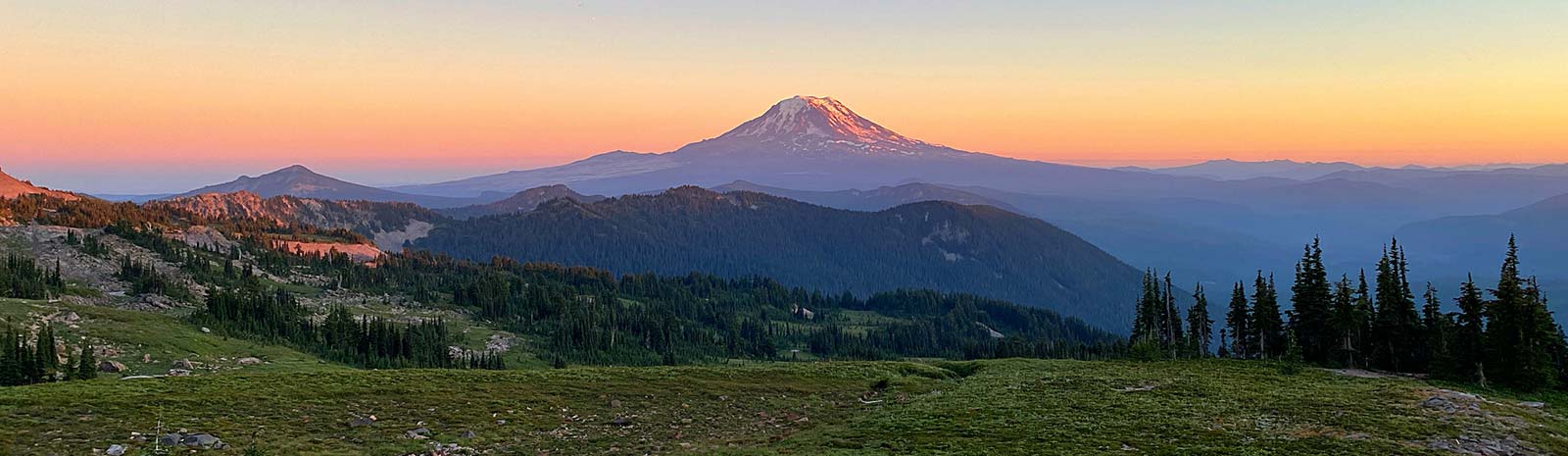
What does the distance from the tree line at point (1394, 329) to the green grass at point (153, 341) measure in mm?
92732

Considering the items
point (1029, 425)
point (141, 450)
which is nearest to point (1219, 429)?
point (1029, 425)

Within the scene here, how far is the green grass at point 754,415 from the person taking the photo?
31984 millimetres

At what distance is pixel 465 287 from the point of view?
7825 inches

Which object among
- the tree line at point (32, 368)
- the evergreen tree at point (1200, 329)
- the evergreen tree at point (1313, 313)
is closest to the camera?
the tree line at point (32, 368)

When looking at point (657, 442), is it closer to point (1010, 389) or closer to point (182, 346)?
point (1010, 389)

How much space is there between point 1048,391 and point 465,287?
180 meters

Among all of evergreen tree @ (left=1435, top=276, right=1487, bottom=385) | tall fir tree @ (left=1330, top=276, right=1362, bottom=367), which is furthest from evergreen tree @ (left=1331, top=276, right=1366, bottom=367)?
evergreen tree @ (left=1435, top=276, right=1487, bottom=385)

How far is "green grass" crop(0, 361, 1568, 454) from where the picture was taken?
3198 centimetres

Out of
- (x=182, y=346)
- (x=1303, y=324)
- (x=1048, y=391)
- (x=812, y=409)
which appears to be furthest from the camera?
(x=1303, y=324)

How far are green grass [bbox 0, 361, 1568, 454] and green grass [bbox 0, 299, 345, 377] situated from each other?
25811 millimetres

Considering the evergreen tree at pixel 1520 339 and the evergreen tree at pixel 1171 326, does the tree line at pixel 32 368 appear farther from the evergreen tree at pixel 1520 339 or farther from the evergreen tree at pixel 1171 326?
the evergreen tree at pixel 1171 326

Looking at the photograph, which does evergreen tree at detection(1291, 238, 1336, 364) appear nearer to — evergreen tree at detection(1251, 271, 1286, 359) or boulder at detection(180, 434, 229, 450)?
evergreen tree at detection(1251, 271, 1286, 359)

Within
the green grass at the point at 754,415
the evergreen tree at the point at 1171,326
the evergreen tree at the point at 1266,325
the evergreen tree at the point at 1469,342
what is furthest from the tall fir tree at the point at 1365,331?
the green grass at the point at 754,415

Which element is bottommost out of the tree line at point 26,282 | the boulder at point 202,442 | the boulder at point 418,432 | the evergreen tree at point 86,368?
the boulder at point 418,432
